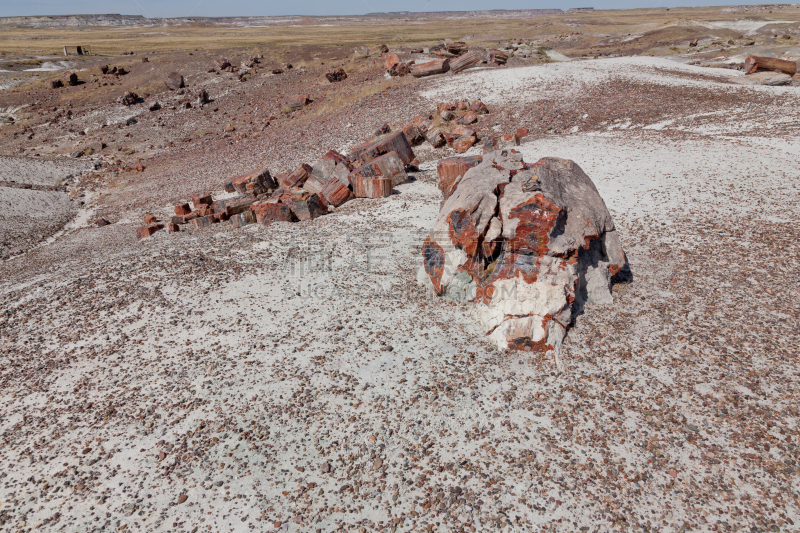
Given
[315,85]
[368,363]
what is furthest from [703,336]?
[315,85]

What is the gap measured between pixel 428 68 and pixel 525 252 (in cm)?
1909

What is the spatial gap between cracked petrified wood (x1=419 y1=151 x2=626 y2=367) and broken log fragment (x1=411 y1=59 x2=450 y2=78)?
17.0 meters

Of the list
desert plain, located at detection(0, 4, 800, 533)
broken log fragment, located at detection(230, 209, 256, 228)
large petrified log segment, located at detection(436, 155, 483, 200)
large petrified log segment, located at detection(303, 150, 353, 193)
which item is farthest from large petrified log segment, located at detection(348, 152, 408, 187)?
broken log fragment, located at detection(230, 209, 256, 228)

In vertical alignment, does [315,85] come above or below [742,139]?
above

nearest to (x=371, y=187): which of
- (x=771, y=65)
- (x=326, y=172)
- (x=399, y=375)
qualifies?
(x=326, y=172)

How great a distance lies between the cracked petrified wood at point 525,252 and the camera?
242 inches

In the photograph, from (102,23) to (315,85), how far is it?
556 feet

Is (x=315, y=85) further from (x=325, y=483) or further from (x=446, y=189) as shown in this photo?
(x=325, y=483)

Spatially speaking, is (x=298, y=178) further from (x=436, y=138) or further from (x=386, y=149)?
(x=436, y=138)

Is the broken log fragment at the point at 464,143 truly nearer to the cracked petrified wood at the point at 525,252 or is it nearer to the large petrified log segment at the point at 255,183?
the large petrified log segment at the point at 255,183

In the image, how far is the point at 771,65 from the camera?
1798 cm

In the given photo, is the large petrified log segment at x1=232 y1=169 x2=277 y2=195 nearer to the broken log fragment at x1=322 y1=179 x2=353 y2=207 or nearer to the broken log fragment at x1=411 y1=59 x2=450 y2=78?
the broken log fragment at x1=322 y1=179 x2=353 y2=207

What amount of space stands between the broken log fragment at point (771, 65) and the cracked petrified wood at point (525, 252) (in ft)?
55.0

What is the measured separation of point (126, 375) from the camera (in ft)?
19.8
